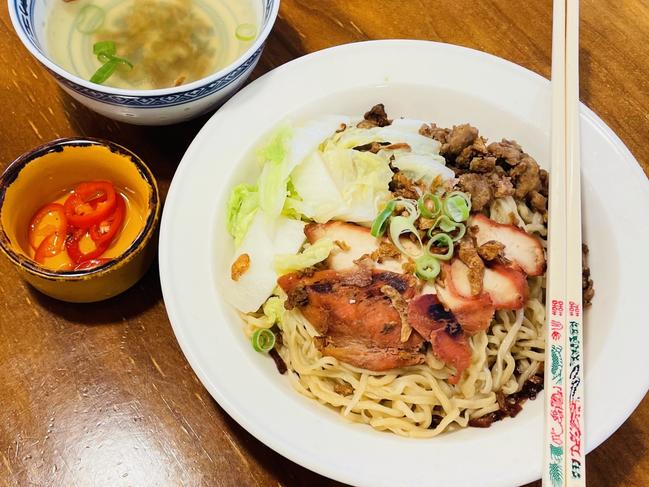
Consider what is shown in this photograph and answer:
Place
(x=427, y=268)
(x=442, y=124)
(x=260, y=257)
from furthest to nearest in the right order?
1. (x=442, y=124)
2. (x=260, y=257)
3. (x=427, y=268)

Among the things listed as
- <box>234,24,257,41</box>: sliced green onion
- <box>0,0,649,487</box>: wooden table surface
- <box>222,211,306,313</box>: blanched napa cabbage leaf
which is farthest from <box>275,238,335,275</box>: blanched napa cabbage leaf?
<box>234,24,257,41</box>: sliced green onion

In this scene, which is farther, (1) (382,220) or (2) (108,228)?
(2) (108,228)

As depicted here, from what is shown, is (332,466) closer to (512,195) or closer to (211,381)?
(211,381)

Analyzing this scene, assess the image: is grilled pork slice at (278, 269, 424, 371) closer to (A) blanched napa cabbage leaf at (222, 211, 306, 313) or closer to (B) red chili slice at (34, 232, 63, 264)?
(A) blanched napa cabbage leaf at (222, 211, 306, 313)

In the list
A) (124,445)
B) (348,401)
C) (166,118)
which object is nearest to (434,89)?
(166,118)

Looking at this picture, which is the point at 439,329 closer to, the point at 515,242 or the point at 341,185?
the point at 515,242

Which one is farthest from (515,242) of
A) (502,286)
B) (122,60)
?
(122,60)
